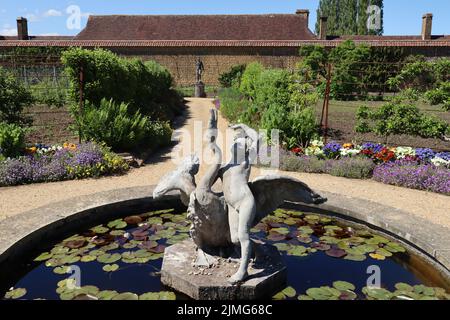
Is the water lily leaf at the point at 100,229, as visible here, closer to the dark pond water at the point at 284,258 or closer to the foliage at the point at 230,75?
the dark pond water at the point at 284,258

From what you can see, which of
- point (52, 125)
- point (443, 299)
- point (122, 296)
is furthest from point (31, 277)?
point (52, 125)

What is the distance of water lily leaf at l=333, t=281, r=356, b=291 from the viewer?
3.76 metres

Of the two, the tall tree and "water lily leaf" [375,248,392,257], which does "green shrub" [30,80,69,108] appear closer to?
"water lily leaf" [375,248,392,257]

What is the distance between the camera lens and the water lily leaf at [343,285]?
3.76 m

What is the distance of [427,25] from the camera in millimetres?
30375

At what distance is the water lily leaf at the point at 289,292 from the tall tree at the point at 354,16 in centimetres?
3621

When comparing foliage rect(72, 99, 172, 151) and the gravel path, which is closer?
the gravel path

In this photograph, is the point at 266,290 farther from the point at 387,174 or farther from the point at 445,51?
the point at 445,51

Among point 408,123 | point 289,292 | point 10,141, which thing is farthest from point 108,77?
point 289,292

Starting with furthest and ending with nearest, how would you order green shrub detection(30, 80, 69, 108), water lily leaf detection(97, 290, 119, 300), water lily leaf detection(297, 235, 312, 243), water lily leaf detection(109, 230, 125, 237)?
green shrub detection(30, 80, 69, 108) < water lily leaf detection(109, 230, 125, 237) < water lily leaf detection(297, 235, 312, 243) < water lily leaf detection(97, 290, 119, 300)

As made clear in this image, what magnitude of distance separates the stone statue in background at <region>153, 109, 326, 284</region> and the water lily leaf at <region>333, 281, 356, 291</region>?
2.79ft

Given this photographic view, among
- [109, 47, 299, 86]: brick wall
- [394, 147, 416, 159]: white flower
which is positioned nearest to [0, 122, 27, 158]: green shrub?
[394, 147, 416, 159]: white flower

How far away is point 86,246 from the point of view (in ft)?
15.0
